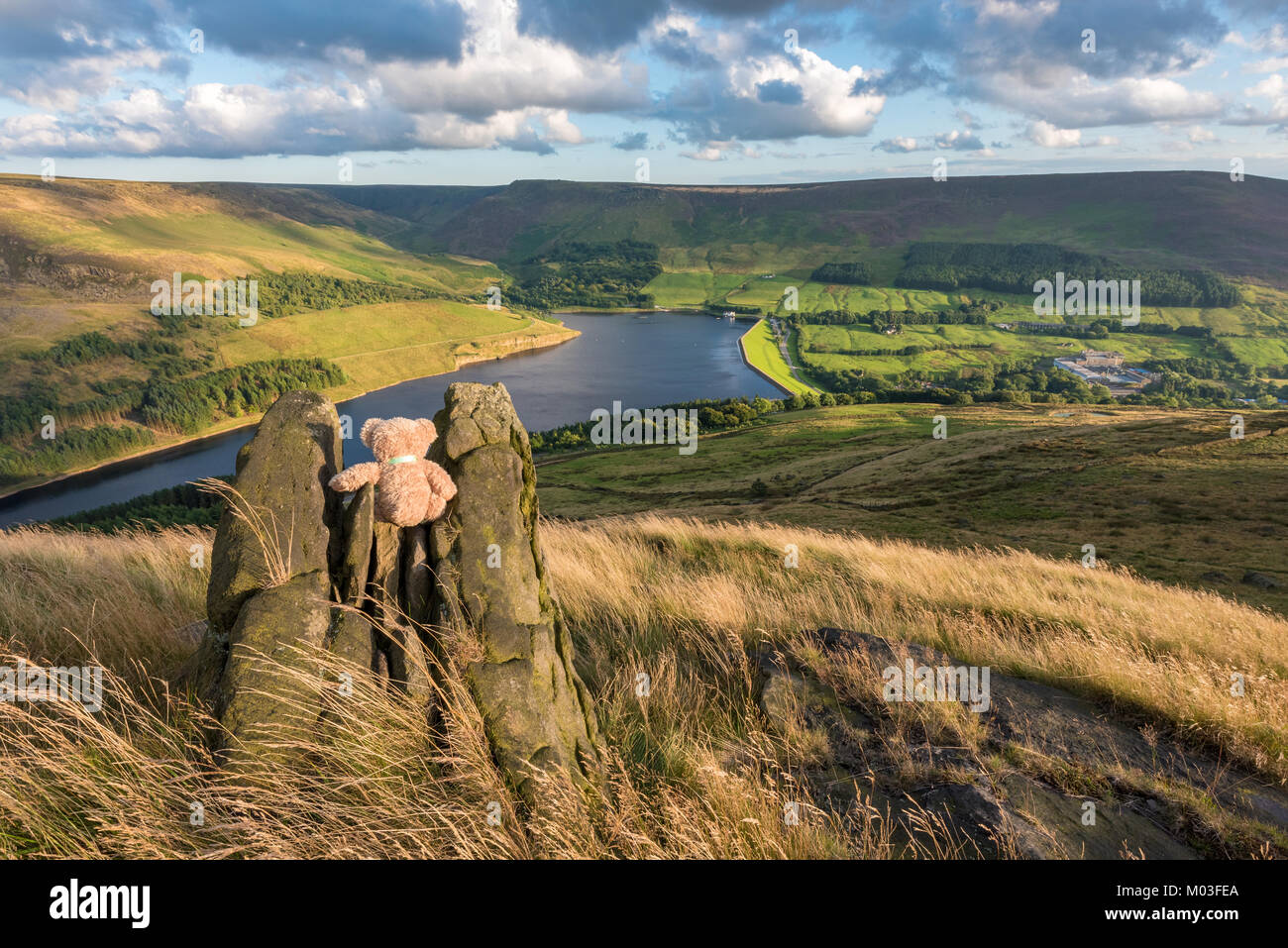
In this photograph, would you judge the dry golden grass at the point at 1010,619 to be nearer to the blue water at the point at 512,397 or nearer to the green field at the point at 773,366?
the blue water at the point at 512,397

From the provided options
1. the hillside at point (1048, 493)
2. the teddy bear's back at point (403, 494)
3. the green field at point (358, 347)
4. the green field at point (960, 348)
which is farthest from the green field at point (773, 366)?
the teddy bear's back at point (403, 494)

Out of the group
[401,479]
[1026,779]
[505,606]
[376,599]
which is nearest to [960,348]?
[1026,779]

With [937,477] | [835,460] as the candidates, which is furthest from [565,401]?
[937,477]

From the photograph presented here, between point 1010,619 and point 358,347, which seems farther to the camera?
point 358,347

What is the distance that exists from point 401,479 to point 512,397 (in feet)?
489

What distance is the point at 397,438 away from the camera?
4.42 meters

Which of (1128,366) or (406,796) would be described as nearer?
(406,796)

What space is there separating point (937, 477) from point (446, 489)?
44.3 metres

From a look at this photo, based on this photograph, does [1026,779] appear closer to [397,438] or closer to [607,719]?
[607,719]

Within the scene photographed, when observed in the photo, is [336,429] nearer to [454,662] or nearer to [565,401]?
[454,662]

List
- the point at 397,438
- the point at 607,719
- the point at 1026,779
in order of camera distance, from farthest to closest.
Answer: the point at 607,719 → the point at 1026,779 → the point at 397,438

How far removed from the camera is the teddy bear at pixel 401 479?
4.16 metres

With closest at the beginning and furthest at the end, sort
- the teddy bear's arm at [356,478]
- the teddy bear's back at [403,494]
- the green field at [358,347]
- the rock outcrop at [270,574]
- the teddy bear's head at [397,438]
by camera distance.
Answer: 1. the rock outcrop at [270,574]
2. the teddy bear's back at [403,494]
3. the teddy bear's arm at [356,478]
4. the teddy bear's head at [397,438]
5. the green field at [358,347]
